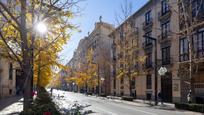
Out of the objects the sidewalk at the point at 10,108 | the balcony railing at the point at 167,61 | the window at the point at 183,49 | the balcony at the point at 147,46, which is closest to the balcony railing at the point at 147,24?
the balcony at the point at 147,46

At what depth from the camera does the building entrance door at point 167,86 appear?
126ft

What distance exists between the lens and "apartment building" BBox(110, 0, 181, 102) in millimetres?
36969

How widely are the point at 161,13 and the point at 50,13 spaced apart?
3025 centimetres

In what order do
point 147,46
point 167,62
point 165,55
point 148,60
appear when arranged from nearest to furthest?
point 167,62 → point 165,55 → point 147,46 → point 148,60

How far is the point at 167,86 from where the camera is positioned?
39.2 metres

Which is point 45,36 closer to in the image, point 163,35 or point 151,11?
point 163,35

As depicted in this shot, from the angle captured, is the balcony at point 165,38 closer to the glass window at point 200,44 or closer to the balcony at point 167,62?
the balcony at point 167,62

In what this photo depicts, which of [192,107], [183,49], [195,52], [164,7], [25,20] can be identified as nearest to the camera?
[25,20]

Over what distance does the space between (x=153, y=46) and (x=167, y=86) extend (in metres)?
6.55

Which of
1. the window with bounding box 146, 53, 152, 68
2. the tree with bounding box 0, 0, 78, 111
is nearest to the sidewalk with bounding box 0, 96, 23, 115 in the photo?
the tree with bounding box 0, 0, 78, 111

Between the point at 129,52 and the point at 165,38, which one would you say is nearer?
the point at 165,38

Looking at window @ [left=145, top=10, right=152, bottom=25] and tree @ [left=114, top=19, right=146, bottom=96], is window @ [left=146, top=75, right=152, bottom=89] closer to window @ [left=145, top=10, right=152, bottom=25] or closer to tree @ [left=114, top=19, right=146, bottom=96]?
tree @ [left=114, top=19, right=146, bottom=96]

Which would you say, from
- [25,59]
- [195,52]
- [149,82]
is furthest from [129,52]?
[25,59]

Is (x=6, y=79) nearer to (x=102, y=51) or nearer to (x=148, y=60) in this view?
(x=148, y=60)
